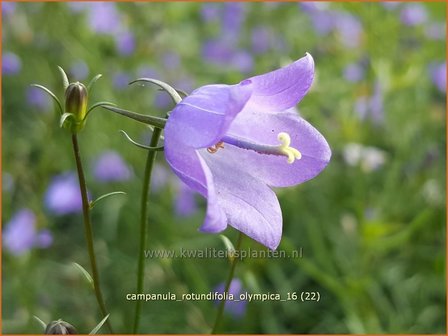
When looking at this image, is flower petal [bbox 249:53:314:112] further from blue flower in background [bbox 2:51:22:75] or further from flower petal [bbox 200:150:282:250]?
blue flower in background [bbox 2:51:22:75]

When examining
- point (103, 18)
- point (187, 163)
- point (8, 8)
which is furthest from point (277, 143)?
point (103, 18)

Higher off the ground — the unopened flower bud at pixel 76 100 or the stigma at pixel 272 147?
the unopened flower bud at pixel 76 100

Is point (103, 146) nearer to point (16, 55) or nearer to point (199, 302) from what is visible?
point (16, 55)

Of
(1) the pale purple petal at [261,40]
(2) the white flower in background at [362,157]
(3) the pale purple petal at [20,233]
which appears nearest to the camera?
(3) the pale purple petal at [20,233]

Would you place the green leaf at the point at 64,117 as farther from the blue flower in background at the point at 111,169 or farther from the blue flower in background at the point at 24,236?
the blue flower in background at the point at 111,169

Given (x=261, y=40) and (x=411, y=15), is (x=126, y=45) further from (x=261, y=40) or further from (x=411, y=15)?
(x=411, y=15)

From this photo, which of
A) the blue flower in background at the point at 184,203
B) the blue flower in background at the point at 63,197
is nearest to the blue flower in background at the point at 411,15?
the blue flower in background at the point at 184,203

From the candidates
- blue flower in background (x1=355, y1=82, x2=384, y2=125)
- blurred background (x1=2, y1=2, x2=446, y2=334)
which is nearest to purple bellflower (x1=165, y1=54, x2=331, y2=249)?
blurred background (x1=2, y1=2, x2=446, y2=334)
